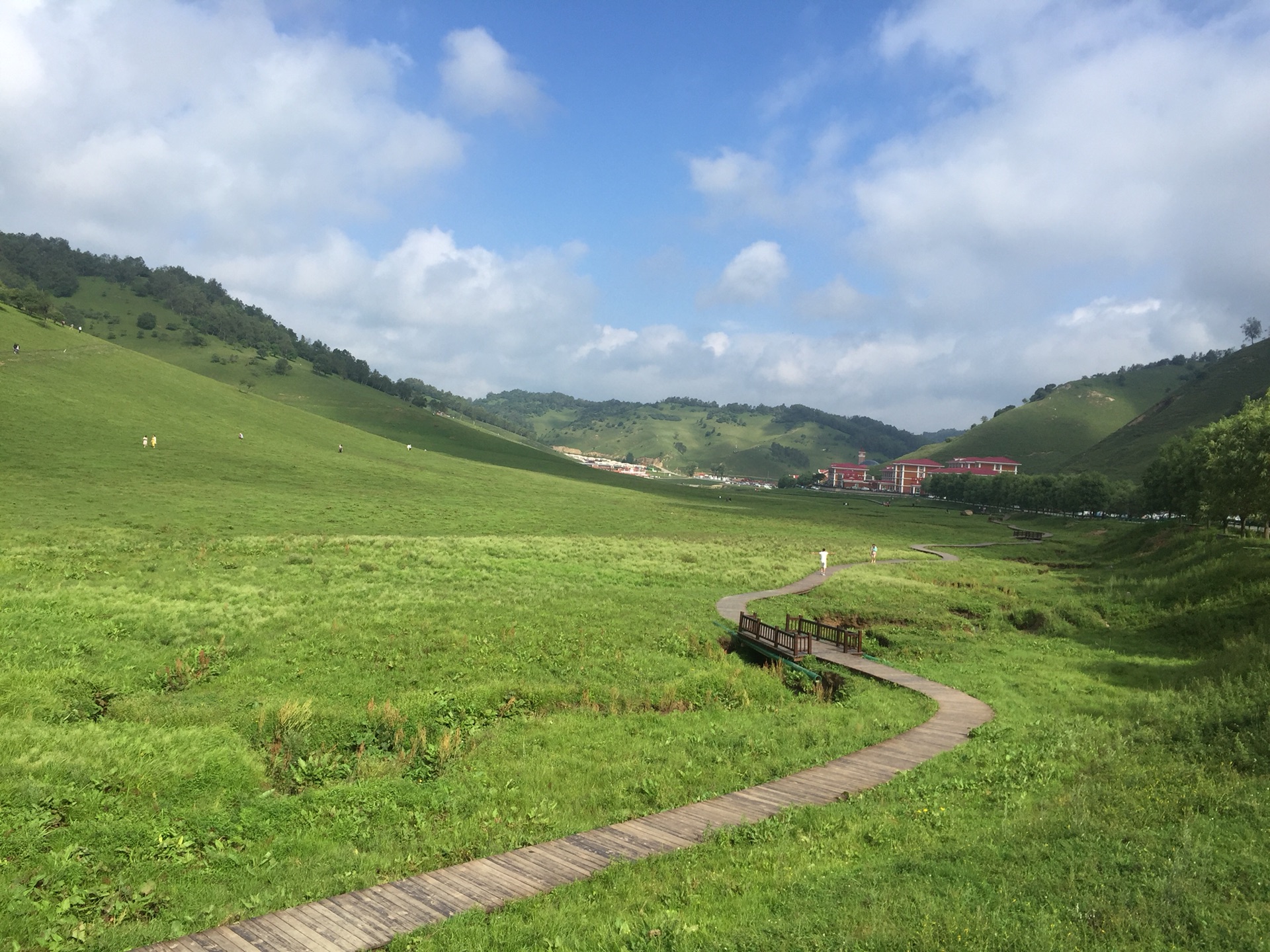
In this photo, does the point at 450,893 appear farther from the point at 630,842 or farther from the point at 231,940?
the point at 630,842

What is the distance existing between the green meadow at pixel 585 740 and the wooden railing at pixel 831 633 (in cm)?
126

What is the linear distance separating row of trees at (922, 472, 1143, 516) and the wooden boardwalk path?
120035mm

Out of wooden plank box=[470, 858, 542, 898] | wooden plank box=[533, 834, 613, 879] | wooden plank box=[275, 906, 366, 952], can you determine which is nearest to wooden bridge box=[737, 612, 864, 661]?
wooden plank box=[533, 834, 613, 879]

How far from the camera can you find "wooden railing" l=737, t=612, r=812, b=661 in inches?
1088

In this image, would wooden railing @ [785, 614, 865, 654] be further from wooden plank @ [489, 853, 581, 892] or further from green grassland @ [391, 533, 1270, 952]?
wooden plank @ [489, 853, 581, 892]

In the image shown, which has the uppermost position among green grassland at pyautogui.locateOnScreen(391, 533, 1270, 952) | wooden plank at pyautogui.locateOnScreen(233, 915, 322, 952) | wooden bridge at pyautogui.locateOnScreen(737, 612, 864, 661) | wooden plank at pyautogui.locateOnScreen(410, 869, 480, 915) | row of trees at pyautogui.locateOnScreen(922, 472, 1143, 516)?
row of trees at pyautogui.locateOnScreen(922, 472, 1143, 516)

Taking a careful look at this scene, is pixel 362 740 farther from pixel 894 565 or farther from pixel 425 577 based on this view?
pixel 894 565

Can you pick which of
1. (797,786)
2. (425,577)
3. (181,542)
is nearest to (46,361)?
(181,542)

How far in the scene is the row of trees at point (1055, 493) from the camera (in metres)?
126

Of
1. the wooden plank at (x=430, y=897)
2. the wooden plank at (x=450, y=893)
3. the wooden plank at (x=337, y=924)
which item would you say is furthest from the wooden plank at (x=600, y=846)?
the wooden plank at (x=337, y=924)

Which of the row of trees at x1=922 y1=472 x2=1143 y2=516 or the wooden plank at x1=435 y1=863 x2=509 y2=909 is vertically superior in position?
the row of trees at x1=922 y1=472 x2=1143 y2=516

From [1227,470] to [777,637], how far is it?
166ft

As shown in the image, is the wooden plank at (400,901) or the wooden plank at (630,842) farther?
the wooden plank at (630,842)

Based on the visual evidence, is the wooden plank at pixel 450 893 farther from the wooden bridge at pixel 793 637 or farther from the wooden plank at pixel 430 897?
the wooden bridge at pixel 793 637
